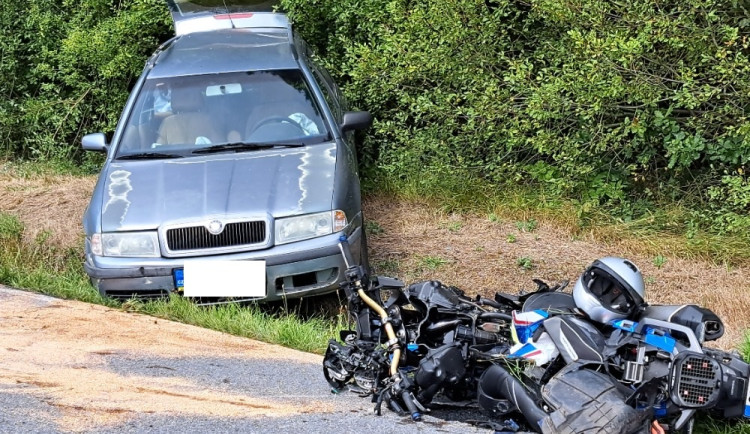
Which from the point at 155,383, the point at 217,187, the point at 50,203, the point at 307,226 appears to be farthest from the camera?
the point at 50,203

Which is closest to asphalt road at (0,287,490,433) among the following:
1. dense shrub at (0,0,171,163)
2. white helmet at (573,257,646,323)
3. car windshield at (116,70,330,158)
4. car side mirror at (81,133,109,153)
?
white helmet at (573,257,646,323)

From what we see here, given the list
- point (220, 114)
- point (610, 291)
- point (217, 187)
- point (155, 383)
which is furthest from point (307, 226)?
point (610, 291)

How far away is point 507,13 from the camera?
7293 millimetres

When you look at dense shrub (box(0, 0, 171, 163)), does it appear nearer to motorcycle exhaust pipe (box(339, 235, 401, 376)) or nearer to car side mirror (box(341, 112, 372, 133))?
car side mirror (box(341, 112, 372, 133))

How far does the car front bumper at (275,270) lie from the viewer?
5.29 metres

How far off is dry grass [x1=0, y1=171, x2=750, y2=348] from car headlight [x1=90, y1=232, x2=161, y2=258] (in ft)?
5.64

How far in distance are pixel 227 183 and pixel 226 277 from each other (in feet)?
2.32

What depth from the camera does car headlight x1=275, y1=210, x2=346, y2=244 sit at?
536cm

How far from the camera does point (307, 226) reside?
5395 millimetres

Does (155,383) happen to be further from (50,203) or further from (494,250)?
(50,203)

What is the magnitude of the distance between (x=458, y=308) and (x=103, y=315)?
8.19 ft

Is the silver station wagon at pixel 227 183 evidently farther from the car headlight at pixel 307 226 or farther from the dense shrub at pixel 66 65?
the dense shrub at pixel 66 65

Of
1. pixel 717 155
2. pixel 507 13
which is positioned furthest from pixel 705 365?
pixel 507 13

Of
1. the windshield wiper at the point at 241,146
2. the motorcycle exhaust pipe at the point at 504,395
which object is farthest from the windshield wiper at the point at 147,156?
the motorcycle exhaust pipe at the point at 504,395
